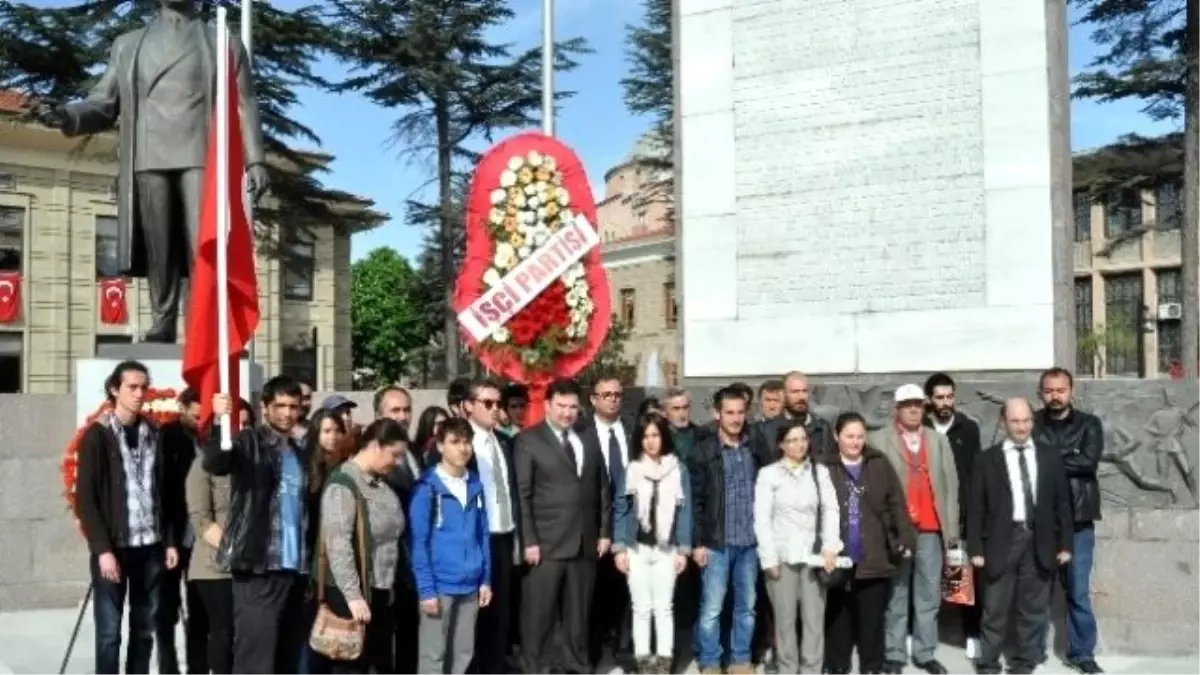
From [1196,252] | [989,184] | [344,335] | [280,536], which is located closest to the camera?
[280,536]

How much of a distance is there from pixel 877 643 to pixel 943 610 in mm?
1111

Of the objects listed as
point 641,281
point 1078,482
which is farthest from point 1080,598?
point 641,281

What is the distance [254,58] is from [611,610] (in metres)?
20.1

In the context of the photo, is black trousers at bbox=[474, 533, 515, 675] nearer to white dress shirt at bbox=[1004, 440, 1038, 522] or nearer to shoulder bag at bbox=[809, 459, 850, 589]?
shoulder bag at bbox=[809, 459, 850, 589]

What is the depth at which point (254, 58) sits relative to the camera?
24.8 m

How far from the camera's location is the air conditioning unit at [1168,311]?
120 ft

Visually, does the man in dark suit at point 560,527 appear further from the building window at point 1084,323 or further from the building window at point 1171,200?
the building window at point 1084,323

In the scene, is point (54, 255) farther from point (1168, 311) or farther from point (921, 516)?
point (1168, 311)

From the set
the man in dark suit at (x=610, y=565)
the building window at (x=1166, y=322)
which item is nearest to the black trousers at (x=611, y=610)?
the man in dark suit at (x=610, y=565)

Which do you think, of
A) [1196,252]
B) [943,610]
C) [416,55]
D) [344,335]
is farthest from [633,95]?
[943,610]

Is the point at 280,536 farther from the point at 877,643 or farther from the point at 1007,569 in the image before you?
the point at 1007,569

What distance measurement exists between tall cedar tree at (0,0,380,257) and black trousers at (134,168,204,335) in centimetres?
1710

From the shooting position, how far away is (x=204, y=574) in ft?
17.7

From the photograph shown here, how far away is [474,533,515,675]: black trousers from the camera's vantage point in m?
6.23
